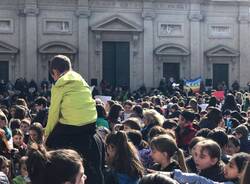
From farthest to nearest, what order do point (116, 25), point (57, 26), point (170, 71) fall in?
point (170, 71)
point (116, 25)
point (57, 26)

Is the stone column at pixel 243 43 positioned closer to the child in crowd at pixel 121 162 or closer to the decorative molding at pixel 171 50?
the decorative molding at pixel 171 50

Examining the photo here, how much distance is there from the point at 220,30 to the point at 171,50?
12.8 ft

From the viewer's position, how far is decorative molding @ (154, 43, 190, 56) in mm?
38719

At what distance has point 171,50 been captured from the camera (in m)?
39.2

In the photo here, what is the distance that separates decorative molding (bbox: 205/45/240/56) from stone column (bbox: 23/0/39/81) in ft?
37.0

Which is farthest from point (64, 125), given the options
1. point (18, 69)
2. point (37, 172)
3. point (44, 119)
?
point (18, 69)

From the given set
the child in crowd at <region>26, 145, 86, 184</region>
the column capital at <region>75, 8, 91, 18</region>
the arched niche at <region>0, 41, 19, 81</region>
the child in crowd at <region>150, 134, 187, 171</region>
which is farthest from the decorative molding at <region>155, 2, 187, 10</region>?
the child in crowd at <region>26, 145, 86, 184</region>

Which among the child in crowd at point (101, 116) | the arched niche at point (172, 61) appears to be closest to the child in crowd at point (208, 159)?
the child in crowd at point (101, 116)

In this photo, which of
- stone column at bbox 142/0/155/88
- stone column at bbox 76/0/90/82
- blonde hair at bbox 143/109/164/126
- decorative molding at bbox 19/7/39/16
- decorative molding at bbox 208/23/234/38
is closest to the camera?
blonde hair at bbox 143/109/164/126

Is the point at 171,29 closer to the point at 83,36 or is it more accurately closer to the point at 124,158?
the point at 83,36

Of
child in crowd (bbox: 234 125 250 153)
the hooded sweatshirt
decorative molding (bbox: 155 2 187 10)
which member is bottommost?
child in crowd (bbox: 234 125 250 153)

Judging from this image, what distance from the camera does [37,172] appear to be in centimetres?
374

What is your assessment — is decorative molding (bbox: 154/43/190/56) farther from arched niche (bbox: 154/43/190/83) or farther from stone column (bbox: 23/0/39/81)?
stone column (bbox: 23/0/39/81)

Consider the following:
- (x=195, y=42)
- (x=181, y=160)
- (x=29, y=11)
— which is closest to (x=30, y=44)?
(x=29, y=11)
